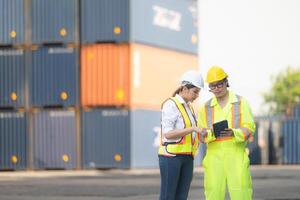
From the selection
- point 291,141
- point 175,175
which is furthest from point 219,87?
point 291,141

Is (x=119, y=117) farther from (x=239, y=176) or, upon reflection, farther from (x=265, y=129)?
(x=239, y=176)

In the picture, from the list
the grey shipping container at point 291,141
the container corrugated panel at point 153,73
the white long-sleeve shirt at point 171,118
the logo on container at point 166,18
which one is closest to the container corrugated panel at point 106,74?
the container corrugated panel at point 153,73

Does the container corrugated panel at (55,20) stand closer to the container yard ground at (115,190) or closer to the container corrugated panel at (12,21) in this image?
the container corrugated panel at (12,21)

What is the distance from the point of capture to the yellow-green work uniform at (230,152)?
7.98m

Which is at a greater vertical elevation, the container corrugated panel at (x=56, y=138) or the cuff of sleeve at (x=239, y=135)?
the cuff of sleeve at (x=239, y=135)

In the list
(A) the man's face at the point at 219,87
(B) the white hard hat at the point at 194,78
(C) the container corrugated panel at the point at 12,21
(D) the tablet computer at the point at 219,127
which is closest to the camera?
(D) the tablet computer at the point at 219,127

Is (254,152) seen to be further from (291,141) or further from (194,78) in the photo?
(194,78)

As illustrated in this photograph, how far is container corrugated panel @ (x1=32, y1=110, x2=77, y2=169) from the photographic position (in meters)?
32.2

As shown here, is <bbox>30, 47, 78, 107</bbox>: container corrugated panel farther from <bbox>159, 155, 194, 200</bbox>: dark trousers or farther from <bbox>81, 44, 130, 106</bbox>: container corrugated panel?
<bbox>159, 155, 194, 200</bbox>: dark trousers

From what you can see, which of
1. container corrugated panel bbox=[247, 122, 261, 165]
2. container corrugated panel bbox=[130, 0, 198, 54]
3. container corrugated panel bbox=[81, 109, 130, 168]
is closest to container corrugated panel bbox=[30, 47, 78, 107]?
container corrugated panel bbox=[81, 109, 130, 168]

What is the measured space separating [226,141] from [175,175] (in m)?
0.64

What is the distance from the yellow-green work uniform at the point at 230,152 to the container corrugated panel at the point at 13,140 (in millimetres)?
24896

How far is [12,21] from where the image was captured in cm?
3241

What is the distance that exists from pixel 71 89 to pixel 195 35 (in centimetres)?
659
